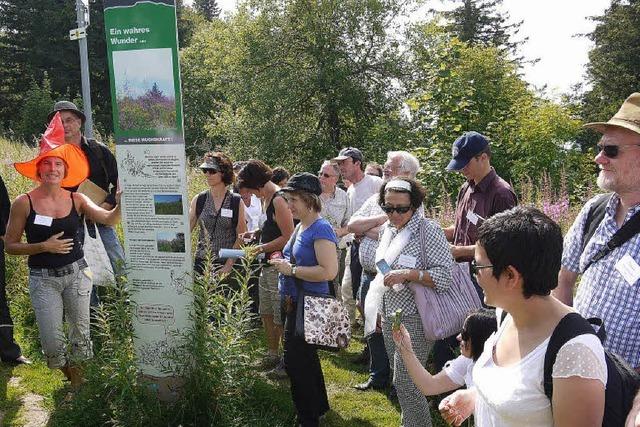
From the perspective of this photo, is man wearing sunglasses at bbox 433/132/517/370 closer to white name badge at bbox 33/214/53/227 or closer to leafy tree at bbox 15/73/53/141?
white name badge at bbox 33/214/53/227

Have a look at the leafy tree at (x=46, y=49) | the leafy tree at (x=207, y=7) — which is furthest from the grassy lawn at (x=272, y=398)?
the leafy tree at (x=207, y=7)

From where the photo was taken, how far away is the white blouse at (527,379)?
1583 mm

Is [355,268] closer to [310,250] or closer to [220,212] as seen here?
[220,212]

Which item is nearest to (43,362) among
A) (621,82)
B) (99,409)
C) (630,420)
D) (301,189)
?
(99,409)

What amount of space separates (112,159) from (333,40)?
51.9 feet

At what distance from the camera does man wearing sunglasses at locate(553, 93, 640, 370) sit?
232 cm

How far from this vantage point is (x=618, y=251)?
240 cm

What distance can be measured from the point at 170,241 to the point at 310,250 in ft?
3.23

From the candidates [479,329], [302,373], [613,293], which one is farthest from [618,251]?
[302,373]

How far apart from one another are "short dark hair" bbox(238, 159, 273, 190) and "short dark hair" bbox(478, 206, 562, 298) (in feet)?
11.6

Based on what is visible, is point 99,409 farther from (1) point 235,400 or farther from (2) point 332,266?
(2) point 332,266

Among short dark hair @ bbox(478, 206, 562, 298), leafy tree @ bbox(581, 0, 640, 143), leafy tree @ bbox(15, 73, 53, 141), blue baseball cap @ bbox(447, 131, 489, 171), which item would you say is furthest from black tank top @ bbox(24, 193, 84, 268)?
leafy tree @ bbox(581, 0, 640, 143)

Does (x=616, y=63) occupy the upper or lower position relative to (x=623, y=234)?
upper

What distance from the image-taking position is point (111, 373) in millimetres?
3695
